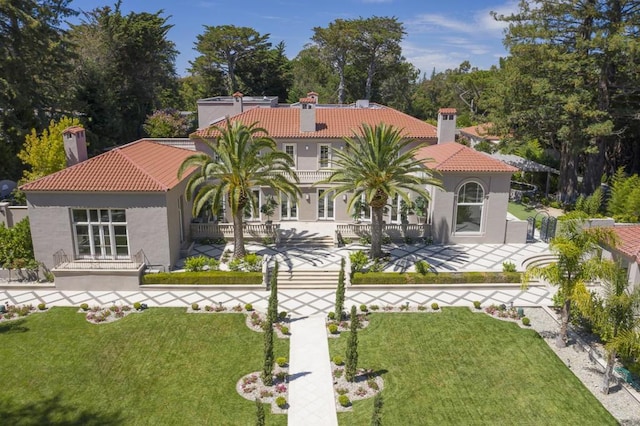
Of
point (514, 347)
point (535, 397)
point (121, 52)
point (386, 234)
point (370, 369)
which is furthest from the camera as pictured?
point (121, 52)

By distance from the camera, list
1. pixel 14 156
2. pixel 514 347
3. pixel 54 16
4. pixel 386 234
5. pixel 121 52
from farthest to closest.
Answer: pixel 121 52 < pixel 54 16 < pixel 14 156 < pixel 386 234 < pixel 514 347

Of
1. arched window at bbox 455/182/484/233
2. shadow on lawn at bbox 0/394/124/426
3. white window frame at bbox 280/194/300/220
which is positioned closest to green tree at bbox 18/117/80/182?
white window frame at bbox 280/194/300/220

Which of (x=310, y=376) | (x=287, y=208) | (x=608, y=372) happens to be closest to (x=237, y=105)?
(x=287, y=208)

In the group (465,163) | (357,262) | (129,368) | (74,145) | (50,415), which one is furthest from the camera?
(465,163)

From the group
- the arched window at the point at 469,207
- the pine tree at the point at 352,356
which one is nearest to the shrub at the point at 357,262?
the arched window at the point at 469,207

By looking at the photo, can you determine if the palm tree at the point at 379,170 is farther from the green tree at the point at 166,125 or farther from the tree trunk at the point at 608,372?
the green tree at the point at 166,125

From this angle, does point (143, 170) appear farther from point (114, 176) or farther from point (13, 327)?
point (13, 327)

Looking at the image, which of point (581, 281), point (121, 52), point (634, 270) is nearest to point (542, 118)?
point (634, 270)

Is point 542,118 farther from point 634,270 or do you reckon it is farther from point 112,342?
point 112,342
